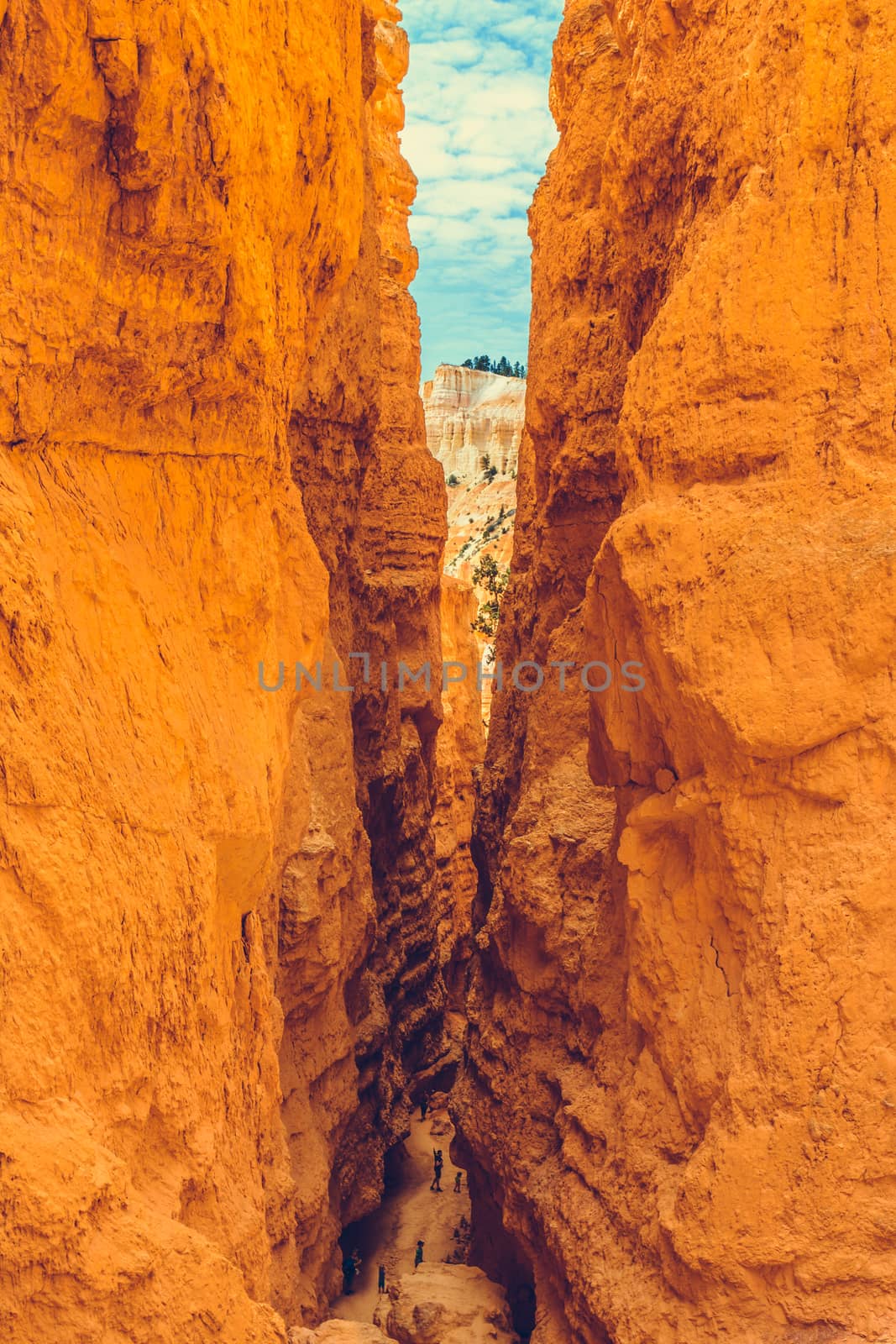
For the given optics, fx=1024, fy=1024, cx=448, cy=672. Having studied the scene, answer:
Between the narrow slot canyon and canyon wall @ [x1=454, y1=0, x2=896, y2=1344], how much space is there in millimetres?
26

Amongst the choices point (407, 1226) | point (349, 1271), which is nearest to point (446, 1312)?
point (349, 1271)

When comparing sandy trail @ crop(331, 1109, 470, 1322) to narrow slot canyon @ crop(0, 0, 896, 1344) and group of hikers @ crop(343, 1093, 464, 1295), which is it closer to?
group of hikers @ crop(343, 1093, 464, 1295)

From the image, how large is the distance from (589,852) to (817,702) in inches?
159

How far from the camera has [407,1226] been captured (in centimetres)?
1305

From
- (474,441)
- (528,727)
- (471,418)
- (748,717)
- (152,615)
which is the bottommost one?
(748,717)

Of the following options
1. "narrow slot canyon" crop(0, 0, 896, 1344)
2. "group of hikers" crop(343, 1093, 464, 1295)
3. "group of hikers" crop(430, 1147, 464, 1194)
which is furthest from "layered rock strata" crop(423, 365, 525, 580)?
"narrow slot canyon" crop(0, 0, 896, 1344)

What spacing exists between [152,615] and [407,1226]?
1132cm

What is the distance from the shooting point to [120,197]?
4082 millimetres

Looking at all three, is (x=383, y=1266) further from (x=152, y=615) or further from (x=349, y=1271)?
(x=152, y=615)

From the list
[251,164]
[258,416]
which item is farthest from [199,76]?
[258,416]

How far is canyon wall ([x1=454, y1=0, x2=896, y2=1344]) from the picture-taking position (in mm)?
5574

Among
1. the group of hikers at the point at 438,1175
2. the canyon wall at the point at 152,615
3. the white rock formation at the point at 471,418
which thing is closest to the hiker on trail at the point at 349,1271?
the group of hikers at the point at 438,1175

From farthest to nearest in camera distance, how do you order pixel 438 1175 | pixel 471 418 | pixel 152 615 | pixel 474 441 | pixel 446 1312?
pixel 471 418 → pixel 474 441 → pixel 438 1175 → pixel 446 1312 → pixel 152 615

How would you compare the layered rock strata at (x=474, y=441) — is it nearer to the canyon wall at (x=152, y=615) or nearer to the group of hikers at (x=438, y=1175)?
the group of hikers at (x=438, y=1175)
